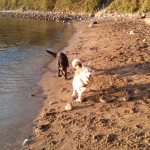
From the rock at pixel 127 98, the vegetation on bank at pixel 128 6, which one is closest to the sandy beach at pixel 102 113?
the rock at pixel 127 98

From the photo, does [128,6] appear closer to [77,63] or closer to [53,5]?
[77,63]

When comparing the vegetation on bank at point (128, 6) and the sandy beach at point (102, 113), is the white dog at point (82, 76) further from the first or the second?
the vegetation on bank at point (128, 6)

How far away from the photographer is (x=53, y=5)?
4425 cm

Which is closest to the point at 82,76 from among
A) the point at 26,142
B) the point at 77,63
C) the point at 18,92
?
the point at 77,63

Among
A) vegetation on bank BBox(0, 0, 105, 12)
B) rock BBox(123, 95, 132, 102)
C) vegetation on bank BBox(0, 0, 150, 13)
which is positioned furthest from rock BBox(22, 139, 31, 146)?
vegetation on bank BBox(0, 0, 105, 12)

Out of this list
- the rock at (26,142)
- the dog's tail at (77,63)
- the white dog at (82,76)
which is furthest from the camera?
the dog's tail at (77,63)

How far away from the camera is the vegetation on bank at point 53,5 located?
3359 cm

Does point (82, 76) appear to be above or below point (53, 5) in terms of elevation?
below

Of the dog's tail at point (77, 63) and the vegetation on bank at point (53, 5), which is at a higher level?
the vegetation on bank at point (53, 5)

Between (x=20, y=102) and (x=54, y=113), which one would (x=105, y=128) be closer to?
(x=54, y=113)

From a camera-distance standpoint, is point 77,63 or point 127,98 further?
point 77,63

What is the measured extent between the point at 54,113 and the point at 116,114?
1.58 metres

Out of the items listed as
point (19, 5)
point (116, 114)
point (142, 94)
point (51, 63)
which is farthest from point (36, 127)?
point (19, 5)

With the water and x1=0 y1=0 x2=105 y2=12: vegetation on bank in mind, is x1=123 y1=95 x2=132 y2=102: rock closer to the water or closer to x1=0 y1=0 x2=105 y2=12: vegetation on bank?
the water
